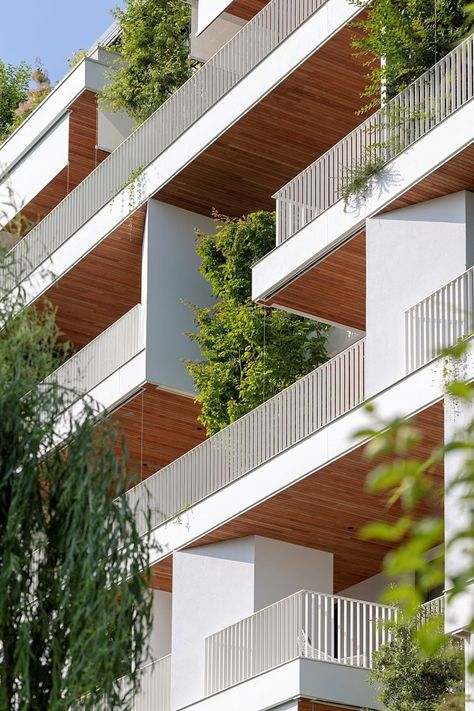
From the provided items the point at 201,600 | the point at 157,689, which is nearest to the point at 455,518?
the point at 201,600

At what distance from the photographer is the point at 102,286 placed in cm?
3291

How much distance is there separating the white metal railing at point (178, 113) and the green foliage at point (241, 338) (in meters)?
2.14

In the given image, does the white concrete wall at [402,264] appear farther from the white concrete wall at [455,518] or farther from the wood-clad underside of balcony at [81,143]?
the wood-clad underside of balcony at [81,143]

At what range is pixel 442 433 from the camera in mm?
21312

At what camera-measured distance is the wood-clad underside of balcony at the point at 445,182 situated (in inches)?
854

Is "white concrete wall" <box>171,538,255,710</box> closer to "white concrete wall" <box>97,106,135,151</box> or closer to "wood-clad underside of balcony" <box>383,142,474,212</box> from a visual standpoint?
"wood-clad underside of balcony" <box>383,142,474,212</box>

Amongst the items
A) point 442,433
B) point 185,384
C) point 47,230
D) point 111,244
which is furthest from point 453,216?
point 47,230

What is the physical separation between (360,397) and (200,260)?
26.2 feet

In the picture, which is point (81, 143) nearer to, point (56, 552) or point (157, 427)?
point (157, 427)

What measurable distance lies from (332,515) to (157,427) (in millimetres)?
6708

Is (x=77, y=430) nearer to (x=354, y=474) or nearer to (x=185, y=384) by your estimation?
(x=354, y=474)

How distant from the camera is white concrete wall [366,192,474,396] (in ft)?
73.2

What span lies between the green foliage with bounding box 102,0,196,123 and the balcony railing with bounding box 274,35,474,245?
8432 mm

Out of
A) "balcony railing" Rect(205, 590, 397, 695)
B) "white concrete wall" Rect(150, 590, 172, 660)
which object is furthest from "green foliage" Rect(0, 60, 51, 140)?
"balcony railing" Rect(205, 590, 397, 695)
